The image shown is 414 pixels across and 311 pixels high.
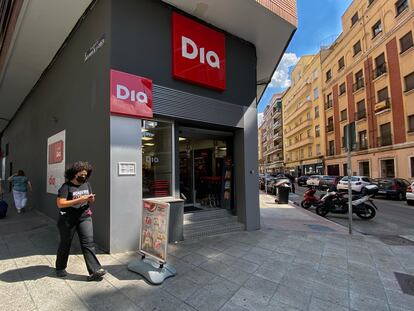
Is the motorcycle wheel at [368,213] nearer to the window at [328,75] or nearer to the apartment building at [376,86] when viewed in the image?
the apartment building at [376,86]

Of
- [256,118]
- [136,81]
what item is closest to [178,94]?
[136,81]

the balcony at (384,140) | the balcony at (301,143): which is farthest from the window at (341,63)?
the balcony at (301,143)

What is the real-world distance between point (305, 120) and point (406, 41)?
979 inches

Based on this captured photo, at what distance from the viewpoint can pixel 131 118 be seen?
546 cm

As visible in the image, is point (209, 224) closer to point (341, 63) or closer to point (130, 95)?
point (130, 95)

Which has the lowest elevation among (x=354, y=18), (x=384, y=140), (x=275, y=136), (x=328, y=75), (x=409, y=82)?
(x=384, y=140)

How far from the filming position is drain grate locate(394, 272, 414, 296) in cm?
380

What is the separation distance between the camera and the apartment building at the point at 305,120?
41.4 m

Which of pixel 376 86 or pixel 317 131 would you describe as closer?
pixel 376 86

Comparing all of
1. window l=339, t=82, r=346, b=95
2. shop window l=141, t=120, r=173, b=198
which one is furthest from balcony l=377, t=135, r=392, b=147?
shop window l=141, t=120, r=173, b=198

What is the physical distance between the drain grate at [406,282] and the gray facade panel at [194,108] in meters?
4.81

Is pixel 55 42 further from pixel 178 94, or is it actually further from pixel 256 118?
pixel 256 118

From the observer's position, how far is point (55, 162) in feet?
26.7

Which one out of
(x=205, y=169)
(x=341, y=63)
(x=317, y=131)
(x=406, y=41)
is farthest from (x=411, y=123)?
(x=205, y=169)
